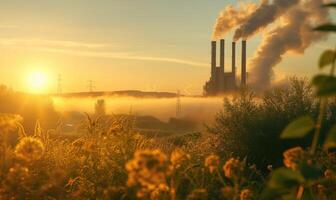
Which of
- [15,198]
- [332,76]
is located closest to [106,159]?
[15,198]

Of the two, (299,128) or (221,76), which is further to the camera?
(221,76)

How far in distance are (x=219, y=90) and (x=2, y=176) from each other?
5200 centimetres

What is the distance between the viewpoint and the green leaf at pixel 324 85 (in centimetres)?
170

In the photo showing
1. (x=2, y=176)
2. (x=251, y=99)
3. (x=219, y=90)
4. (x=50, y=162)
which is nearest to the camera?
(x=2, y=176)

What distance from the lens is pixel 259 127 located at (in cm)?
1084

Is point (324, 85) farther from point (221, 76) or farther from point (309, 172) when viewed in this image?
point (221, 76)

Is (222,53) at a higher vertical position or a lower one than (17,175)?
higher

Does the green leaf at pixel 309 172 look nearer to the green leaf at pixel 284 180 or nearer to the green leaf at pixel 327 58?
the green leaf at pixel 284 180

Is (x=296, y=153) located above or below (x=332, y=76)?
below

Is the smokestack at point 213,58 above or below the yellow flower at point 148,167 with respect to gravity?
above

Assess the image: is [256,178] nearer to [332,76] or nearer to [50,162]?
[50,162]

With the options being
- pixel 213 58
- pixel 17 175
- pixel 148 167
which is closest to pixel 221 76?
pixel 213 58

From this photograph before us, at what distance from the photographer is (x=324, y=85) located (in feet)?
5.63

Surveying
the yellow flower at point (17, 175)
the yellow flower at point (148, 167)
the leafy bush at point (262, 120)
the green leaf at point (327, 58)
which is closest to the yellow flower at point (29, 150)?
the yellow flower at point (17, 175)
